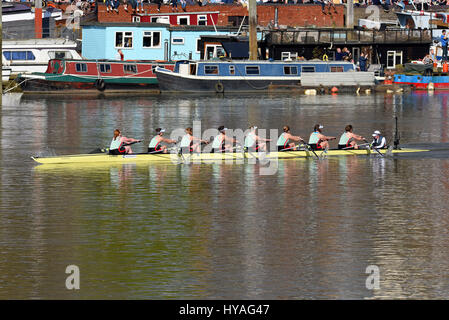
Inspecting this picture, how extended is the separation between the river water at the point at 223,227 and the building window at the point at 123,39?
1302 inches

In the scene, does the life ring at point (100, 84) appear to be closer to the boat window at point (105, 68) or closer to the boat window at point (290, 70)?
the boat window at point (105, 68)

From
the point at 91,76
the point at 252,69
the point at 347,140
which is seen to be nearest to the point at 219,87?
the point at 252,69

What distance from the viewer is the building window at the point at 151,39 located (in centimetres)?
7606

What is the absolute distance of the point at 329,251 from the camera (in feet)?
70.5

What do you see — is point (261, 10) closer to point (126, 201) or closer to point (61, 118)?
point (61, 118)

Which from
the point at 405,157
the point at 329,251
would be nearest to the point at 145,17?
the point at 405,157

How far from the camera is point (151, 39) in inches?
3007

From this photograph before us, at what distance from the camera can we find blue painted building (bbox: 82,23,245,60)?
7594cm

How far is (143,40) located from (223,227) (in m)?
53.8

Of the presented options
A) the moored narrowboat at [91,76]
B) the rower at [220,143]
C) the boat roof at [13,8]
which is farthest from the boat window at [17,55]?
the rower at [220,143]

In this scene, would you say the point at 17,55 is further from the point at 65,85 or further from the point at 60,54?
the point at 65,85

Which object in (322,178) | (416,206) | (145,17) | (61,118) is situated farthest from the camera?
(145,17)
